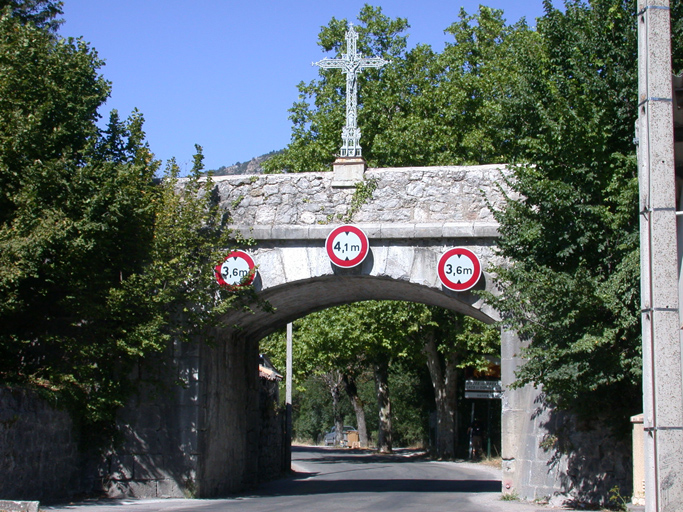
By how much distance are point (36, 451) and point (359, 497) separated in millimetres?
5035

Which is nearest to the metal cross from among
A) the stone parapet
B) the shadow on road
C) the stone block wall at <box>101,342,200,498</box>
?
the stone parapet

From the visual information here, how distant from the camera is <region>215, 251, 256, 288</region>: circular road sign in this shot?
41.9ft

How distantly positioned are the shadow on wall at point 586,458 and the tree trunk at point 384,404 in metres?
20.6

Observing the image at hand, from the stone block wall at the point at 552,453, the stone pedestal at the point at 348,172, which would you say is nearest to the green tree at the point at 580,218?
the stone block wall at the point at 552,453

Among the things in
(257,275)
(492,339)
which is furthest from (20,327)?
(492,339)

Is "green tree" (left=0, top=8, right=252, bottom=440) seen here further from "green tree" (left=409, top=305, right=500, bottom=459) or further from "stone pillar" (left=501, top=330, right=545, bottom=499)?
"green tree" (left=409, top=305, right=500, bottom=459)

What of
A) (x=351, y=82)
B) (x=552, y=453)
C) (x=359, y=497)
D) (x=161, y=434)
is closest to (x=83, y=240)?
(x=161, y=434)

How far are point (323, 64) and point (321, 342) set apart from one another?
15.3 m

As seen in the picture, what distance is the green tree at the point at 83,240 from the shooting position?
1079cm

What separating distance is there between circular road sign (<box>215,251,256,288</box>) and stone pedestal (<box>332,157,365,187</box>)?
5.86 feet

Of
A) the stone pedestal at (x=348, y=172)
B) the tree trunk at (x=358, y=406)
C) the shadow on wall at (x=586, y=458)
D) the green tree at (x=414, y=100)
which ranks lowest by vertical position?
the tree trunk at (x=358, y=406)

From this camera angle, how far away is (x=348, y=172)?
12.9 m

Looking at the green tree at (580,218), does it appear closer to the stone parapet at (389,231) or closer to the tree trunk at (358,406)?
the stone parapet at (389,231)

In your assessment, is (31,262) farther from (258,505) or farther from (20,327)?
(258,505)
